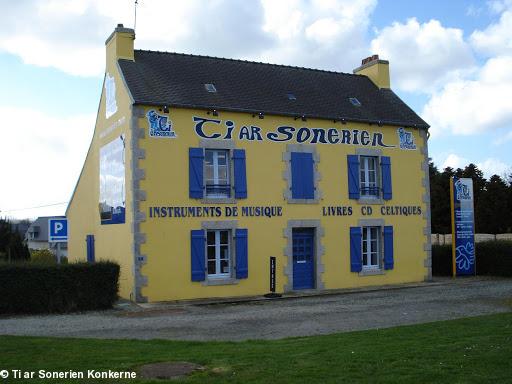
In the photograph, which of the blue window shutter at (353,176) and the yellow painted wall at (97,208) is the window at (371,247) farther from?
the yellow painted wall at (97,208)

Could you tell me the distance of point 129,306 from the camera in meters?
14.9

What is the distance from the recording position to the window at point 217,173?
55.3 feet

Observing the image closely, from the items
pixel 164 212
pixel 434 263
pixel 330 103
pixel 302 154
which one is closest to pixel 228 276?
pixel 164 212

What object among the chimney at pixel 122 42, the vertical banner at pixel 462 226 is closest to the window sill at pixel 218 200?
the chimney at pixel 122 42

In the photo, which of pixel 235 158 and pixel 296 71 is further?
pixel 296 71

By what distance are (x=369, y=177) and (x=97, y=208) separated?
8901mm

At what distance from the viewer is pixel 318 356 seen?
24.1ft

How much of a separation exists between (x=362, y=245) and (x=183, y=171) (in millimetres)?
6502

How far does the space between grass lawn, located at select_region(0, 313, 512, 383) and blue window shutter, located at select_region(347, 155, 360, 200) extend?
9.43 m

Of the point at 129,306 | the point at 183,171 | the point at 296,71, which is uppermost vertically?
the point at 296,71

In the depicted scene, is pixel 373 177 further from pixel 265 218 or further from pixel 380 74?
pixel 380 74

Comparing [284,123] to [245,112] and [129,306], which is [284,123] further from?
[129,306]

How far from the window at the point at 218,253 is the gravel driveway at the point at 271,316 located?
1.57 m

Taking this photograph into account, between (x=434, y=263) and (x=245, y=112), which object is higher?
(x=245, y=112)
